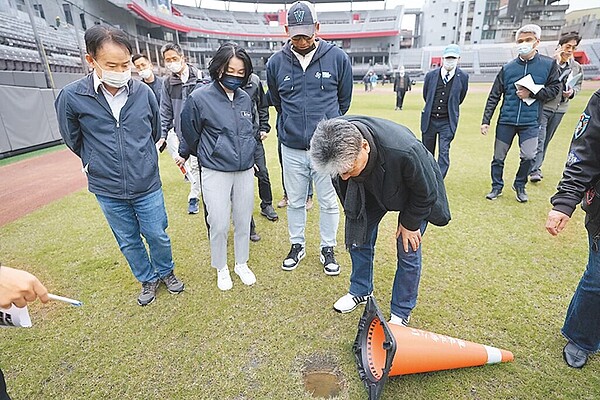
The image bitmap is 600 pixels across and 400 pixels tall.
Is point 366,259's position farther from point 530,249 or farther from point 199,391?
point 530,249

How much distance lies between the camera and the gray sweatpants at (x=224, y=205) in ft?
9.01

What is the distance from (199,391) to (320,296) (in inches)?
46.2

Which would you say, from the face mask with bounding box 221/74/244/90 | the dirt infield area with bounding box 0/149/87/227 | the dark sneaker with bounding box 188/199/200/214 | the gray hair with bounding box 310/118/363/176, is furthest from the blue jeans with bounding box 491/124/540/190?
the dirt infield area with bounding box 0/149/87/227

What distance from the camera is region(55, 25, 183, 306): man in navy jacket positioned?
2283 millimetres

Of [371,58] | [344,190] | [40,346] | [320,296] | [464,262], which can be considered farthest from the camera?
[371,58]

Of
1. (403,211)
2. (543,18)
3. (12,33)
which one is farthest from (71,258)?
(543,18)

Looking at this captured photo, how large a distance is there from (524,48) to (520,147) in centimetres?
118

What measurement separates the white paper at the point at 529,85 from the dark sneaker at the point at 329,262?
3094 mm

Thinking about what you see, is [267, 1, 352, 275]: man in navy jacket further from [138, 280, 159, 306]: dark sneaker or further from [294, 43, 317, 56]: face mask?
[138, 280, 159, 306]: dark sneaker

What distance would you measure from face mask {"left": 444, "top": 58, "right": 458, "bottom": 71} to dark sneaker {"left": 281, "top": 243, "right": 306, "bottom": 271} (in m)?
3.44

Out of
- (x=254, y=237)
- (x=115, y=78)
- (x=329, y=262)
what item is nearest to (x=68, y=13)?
(x=254, y=237)

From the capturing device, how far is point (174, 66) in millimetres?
4102

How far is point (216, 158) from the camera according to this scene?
8.75 feet

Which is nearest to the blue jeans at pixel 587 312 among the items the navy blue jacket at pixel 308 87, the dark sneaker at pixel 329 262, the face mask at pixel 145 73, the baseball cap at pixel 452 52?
the dark sneaker at pixel 329 262
